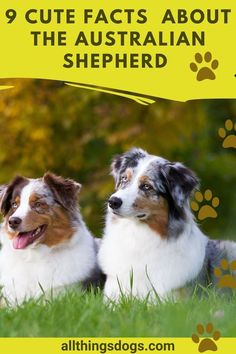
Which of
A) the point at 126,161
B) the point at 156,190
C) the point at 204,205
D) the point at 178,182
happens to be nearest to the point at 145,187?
the point at 156,190

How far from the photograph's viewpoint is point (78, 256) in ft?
27.1

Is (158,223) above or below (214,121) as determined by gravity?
below

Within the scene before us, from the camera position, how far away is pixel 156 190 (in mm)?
7953

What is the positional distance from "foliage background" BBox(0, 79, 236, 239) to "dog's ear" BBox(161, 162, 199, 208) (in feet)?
17.0

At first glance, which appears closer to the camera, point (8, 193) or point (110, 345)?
point (110, 345)

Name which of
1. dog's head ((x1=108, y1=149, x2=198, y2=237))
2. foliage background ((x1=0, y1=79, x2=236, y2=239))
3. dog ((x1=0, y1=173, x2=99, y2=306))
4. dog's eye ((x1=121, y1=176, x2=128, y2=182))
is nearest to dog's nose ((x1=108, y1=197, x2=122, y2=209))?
dog's head ((x1=108, y1=149, x2=198, y2=237))

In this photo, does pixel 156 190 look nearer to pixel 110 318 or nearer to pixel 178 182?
pixel 178 182

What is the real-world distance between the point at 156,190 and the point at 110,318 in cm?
153

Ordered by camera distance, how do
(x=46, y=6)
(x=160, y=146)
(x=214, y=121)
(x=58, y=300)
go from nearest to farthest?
1. (x=58, y=300)
2. (x=46, y=6)
3. (x=160, y=146)
4. (x=214, y=121)

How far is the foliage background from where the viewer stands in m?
13.6

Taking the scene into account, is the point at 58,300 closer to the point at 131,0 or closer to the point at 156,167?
the point at 156,167

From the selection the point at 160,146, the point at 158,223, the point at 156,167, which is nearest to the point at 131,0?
the point at 156,167

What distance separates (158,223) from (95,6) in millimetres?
2160

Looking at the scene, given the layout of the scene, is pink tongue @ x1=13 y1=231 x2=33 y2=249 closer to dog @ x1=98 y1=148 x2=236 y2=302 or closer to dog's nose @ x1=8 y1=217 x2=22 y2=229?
dog's nose @ x1=8 y1=217 x2=22 y2=229
